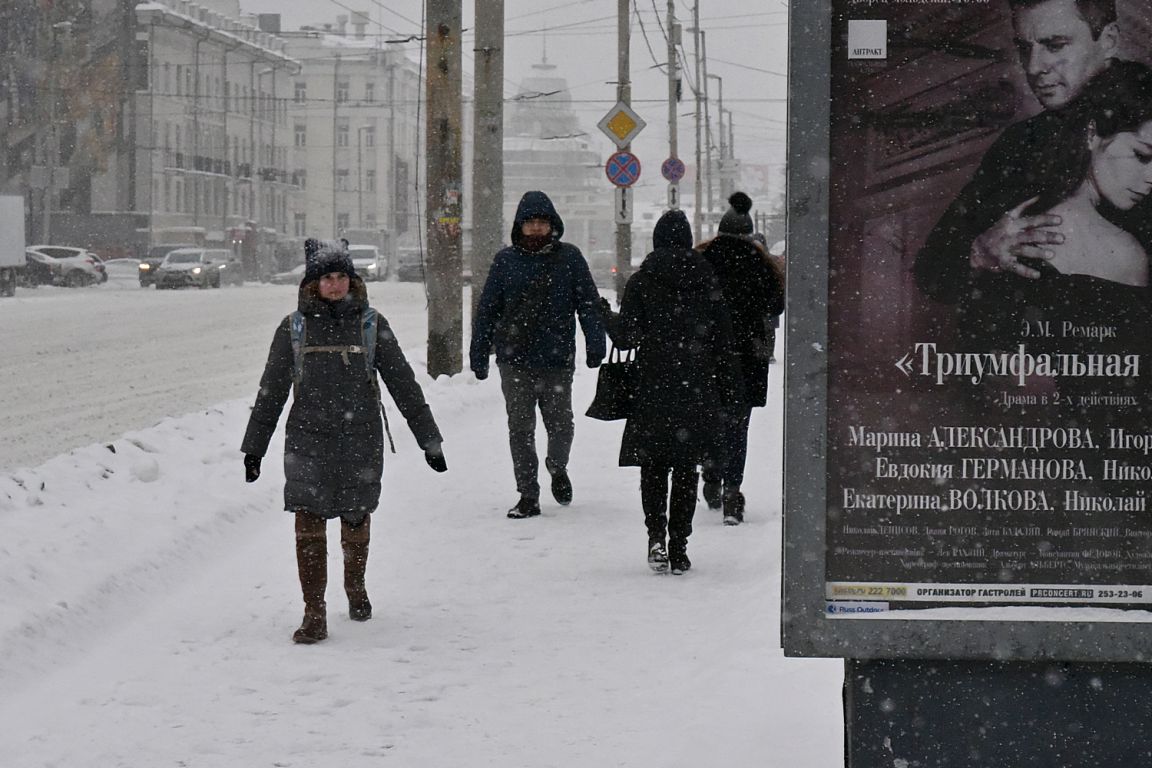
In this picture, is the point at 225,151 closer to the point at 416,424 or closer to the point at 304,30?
the point at 304,30

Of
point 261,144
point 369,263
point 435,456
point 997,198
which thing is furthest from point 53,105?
point 997,198

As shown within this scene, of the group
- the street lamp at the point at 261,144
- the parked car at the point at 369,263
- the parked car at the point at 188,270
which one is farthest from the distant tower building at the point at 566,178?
the parked car at the point at 188,270

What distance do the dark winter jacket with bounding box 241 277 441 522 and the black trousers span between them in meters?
1.72

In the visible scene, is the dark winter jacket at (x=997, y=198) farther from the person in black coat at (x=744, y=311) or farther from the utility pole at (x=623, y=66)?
the utility pole at (x=623, y=66)

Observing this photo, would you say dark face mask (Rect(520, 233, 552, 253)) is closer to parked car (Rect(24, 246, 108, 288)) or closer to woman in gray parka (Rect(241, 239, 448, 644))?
woman in gray parka (Rect(241, 239, 448, 644))

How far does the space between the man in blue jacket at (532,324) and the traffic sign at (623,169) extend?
51.9 ft

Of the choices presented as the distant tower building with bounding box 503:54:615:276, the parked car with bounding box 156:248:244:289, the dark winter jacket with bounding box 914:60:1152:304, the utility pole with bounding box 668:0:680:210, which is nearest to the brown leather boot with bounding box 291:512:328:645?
the dark winter jacket with bounding box 914:60:1152:304

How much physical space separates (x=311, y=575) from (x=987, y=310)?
3.61 m

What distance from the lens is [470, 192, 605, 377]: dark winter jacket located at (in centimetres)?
953

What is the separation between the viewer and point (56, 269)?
55.1 meters

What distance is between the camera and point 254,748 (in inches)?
202

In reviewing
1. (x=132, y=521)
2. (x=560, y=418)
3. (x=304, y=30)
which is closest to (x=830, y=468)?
(x=132, y=521)

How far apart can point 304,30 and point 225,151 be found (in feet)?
88.6

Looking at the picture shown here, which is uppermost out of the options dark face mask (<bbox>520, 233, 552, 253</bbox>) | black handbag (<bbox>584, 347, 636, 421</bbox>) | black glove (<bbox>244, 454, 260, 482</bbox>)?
dark face mask (<bbox>520, 233, 552, 253</bbox>)
